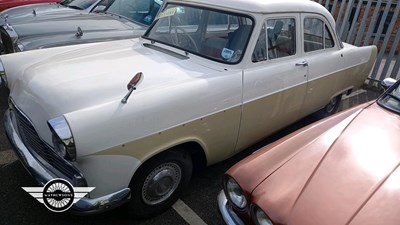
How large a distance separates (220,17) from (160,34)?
2.31 ft

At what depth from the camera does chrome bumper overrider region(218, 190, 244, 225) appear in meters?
1.86

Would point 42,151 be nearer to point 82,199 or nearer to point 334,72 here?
point 82,199

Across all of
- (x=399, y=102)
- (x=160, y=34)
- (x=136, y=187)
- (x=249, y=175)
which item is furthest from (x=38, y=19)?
(x=399, y=102)

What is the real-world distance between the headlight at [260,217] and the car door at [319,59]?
2.05 meters

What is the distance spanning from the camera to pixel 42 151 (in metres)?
2.26

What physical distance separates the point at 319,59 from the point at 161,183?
221 centimetres

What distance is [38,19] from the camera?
187 inches

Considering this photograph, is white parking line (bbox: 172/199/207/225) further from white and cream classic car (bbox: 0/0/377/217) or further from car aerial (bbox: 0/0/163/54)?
car aerial (bbox: 0/0/163/54)

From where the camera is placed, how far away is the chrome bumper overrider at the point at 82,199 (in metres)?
2.02

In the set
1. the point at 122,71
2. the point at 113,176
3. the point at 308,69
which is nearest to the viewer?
the point at 113,176

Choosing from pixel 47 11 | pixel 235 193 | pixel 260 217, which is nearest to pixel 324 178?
pixel 260 217

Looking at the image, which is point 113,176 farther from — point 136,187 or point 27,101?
point 27,101

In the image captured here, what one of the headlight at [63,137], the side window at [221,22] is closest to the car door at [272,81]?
the side window at [221,22]

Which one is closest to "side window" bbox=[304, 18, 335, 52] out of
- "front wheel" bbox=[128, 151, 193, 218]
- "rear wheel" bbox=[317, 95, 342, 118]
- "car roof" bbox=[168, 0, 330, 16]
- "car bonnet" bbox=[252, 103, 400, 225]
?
"car roof" bbox=[168, 0, 330, 16]
